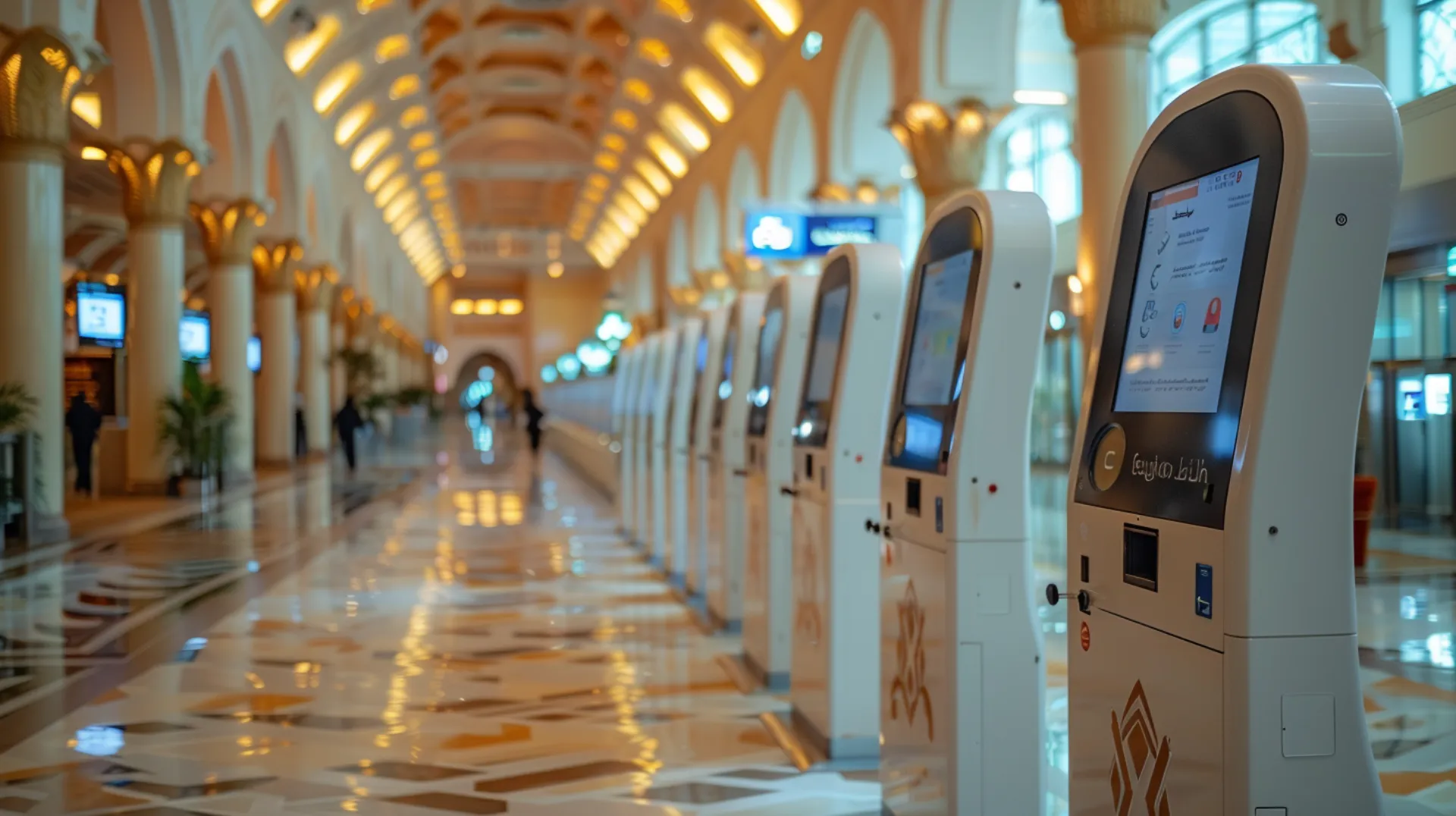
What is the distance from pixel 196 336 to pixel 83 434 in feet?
19.9

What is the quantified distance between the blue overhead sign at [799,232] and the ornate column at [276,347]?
11.3 meters

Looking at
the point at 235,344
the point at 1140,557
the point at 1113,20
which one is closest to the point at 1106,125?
the point at 1113,20

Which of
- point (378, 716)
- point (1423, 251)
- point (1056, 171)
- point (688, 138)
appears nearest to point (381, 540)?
point (378, 716)

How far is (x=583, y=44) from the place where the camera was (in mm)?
33781

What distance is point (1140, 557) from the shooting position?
96.5 inches

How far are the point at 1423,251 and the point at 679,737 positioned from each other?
31.1 feet

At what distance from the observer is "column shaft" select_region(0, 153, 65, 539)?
11672 mm

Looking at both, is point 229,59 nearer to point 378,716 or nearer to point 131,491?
point 131,491

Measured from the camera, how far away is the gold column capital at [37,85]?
1136 centimetres

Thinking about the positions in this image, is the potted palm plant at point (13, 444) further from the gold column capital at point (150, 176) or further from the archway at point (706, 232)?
the archway at point (706, 232)

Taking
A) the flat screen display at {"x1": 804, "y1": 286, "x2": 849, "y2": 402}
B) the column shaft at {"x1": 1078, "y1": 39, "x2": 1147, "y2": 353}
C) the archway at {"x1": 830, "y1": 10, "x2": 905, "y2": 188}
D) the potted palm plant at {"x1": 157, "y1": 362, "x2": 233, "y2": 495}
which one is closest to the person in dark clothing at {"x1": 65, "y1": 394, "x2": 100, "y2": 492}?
the potted palm plant at {"x1": 157, "y1": 362, "x2": 233, "y2": 495}

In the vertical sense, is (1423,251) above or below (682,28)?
below

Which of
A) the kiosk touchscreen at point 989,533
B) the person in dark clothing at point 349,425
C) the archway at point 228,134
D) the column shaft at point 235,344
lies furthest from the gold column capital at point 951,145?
the person in dark clothing at point 349,425

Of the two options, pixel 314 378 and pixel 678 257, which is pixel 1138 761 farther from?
pixel 678 257
